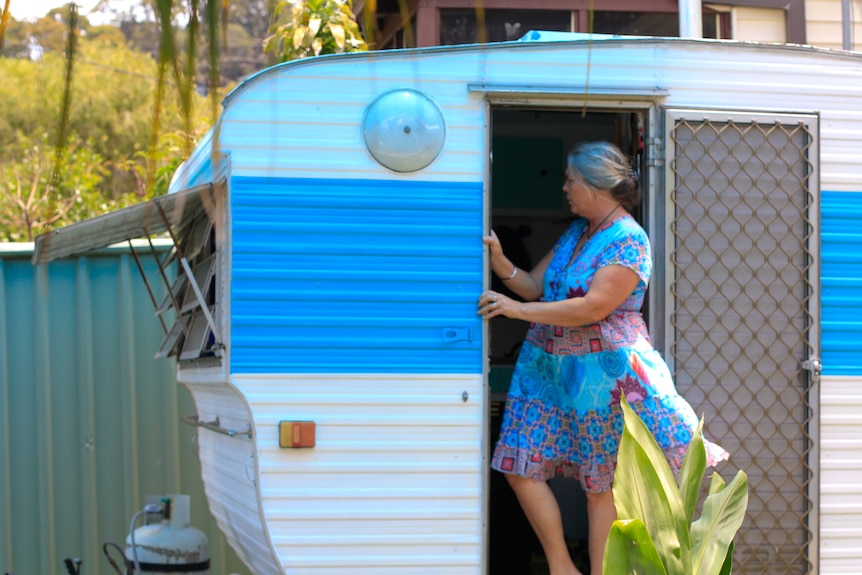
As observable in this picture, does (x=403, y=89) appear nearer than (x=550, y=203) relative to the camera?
Yes

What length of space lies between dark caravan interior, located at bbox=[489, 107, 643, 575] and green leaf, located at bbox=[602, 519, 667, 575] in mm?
2976

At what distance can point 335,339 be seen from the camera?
13.7ft

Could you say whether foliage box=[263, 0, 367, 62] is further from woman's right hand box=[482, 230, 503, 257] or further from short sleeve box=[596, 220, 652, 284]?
short sleeve box=[596, 220, 652, 284]

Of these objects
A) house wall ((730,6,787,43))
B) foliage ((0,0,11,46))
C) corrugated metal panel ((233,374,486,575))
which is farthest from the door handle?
house wall ((730,6,787,43))

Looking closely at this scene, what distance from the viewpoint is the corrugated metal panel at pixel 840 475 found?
4383 millimetres

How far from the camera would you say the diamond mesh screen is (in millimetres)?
4367

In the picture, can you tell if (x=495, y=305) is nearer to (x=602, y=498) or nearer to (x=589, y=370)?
(x=589, y=370)

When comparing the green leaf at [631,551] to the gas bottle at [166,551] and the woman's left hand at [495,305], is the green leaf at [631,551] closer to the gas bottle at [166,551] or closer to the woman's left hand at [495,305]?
the woman's left hand at [495,305]

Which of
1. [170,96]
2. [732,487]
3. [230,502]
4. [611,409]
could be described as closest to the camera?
[170,96]

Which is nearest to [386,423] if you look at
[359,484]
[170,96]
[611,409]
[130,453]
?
[359,484]

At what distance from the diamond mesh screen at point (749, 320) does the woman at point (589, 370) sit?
200mm

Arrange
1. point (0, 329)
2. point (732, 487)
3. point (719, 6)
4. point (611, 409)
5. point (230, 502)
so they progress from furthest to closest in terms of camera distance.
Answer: point (719, 6) < point (0, 329) < point (230, 502) < point (611, 409) < point (732, 487)

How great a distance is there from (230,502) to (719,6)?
211 inches

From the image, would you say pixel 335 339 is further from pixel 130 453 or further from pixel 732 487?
pixel 130 453
